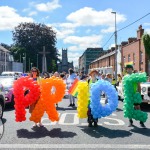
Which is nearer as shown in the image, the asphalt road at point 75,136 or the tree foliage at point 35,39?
the asphalt road at point 75,136

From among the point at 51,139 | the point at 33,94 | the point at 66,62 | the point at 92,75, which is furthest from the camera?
the point at 66,62

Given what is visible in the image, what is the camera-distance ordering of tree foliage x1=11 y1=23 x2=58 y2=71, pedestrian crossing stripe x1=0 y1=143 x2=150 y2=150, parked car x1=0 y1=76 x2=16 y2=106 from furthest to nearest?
tree foliage x1=11 y1=23 x2=58 y2=71, parked car x1=0 y1=76 x2=16 y2=106, pedestrian crossing stripe x1=0 y1=143 x2=150 y2=150

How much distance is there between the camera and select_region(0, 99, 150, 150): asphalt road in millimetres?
7105

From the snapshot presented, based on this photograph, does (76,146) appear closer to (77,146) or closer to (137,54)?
(77,146)

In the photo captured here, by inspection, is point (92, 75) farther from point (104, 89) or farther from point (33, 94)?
point (33, 94)

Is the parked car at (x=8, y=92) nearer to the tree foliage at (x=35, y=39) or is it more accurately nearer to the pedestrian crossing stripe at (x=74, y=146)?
the pedestrian crossing stripe at (x=74, y=146)

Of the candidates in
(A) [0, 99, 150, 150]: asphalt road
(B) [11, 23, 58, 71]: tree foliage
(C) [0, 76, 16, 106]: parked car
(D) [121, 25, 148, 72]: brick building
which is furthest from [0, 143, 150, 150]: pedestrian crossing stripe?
(B) [11, 23, 58, 71]: tree foliage

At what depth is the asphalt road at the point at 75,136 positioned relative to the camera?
7.11 meters

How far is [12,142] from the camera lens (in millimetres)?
7371

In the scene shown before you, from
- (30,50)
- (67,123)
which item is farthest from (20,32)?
(67,123)

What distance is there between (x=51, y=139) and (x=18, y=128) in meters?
1.85

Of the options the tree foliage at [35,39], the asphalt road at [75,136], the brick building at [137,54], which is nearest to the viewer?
the asphalt road at [75,136]

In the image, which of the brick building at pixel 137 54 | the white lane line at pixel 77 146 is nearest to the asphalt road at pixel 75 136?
the white lane line at pixel 77 146

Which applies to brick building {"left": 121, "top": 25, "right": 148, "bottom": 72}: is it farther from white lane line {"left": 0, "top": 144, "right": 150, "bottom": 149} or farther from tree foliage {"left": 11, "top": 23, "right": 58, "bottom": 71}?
tree foliage {"left": 11, "top": 23, "right": 58, "bottom": 71}
